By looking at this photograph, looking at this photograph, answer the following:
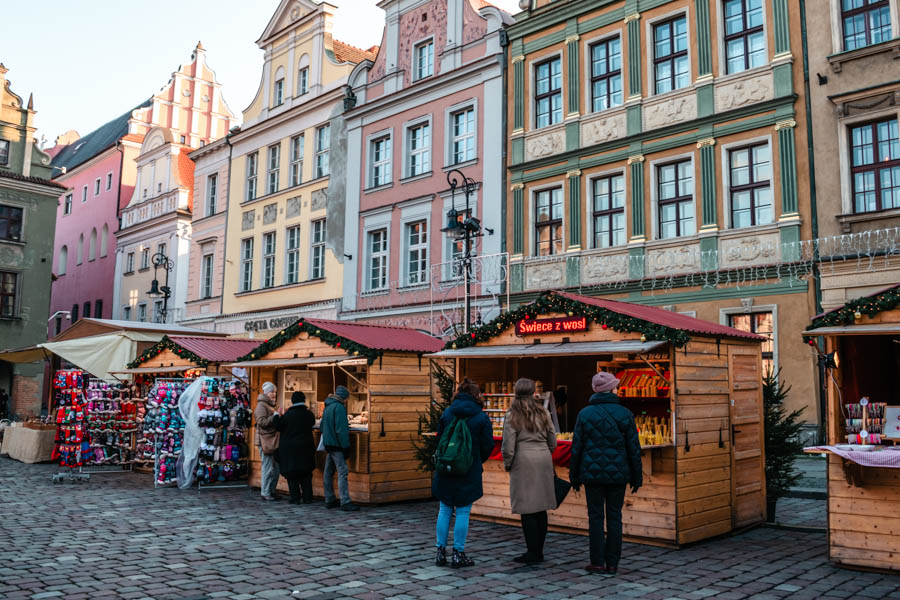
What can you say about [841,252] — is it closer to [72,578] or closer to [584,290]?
[584,290]

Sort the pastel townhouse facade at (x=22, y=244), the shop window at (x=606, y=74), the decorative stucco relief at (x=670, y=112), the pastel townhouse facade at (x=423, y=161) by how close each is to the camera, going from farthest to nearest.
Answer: the pastel townhouse facade at (x=22, y=244) < the pastel townhouse facade at (x=423, y=161) < the shop window at (x=606, y=74) < the decorative stucco relief at (x=670, y=112)

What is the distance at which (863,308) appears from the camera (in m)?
8.09

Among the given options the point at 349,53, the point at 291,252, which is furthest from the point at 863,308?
the point at 349,53

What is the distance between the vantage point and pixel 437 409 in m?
12.4

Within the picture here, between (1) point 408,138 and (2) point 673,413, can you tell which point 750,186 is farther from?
(1) point 408,138

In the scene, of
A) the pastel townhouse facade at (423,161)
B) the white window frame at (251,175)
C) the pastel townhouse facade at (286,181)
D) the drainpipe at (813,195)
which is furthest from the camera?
the white window frame at (251,175)

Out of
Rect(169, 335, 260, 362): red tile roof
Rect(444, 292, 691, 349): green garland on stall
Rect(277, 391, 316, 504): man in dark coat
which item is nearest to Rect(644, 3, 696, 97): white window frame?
Rect(444, 292, 691, 349): green garland on stall

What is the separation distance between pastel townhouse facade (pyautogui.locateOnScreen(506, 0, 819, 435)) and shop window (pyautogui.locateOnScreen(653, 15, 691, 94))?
3 cm

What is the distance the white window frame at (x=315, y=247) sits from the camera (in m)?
26.9

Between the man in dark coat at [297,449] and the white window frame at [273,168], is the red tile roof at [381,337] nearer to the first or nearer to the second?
the man in dark coat at [297,449]

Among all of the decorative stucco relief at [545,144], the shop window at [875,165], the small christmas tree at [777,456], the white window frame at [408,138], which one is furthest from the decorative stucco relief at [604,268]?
the small christmas tree at [777,456]

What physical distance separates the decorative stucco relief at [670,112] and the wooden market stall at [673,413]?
314 inches

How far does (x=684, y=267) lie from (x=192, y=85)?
3623cm

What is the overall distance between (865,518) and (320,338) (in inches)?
333
